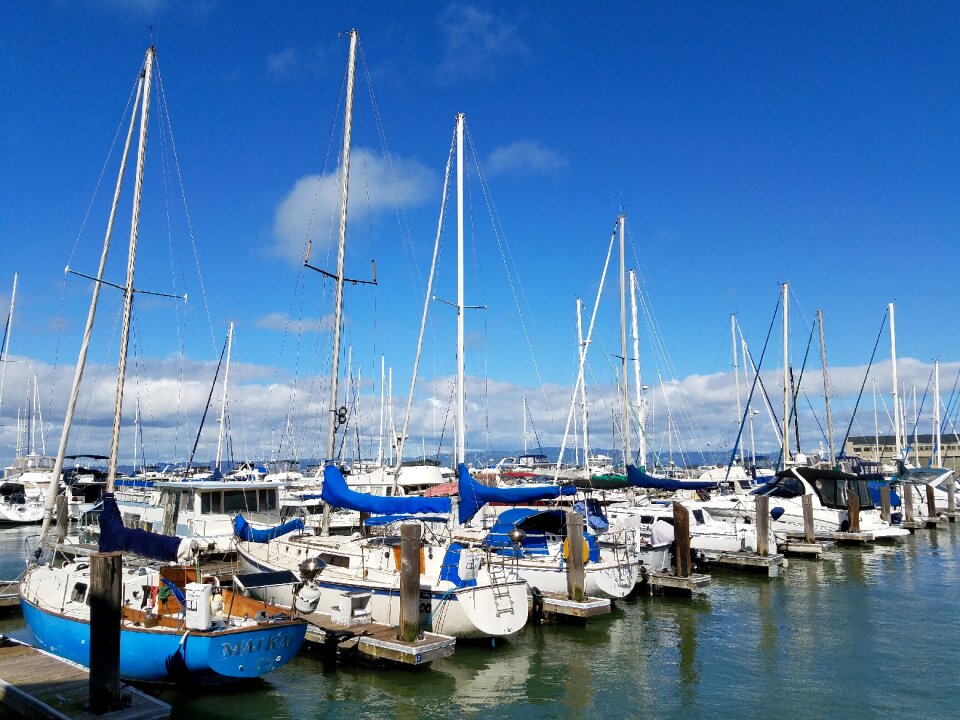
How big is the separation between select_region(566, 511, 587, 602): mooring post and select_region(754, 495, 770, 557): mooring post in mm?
12163

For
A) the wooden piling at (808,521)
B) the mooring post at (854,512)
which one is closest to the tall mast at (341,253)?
the wooden piling at (808,521)

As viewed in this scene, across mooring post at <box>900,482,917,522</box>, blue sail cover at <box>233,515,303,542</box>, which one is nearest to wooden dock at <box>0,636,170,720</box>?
blue sail cover at <box>233,515,303,542</box>

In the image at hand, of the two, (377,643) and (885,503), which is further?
(885,503)

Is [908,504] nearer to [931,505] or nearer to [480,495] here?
[931,505]

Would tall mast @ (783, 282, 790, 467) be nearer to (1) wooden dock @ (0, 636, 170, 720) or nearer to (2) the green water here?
(2) the green water

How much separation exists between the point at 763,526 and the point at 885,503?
17.7m

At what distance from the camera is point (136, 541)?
16.3m

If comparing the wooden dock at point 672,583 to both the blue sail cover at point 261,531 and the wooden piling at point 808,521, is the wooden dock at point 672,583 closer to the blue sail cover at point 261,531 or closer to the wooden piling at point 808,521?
the blue sail cover at point 261,531

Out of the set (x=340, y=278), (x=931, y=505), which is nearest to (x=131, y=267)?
(x=340, y=278)

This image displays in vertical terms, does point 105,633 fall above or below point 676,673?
above

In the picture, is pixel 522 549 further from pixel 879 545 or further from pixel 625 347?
pixel 879 545

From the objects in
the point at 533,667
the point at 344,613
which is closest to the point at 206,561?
the point at 344,613

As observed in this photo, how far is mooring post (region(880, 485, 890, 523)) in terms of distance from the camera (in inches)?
1660

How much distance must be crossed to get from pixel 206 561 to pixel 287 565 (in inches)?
209
